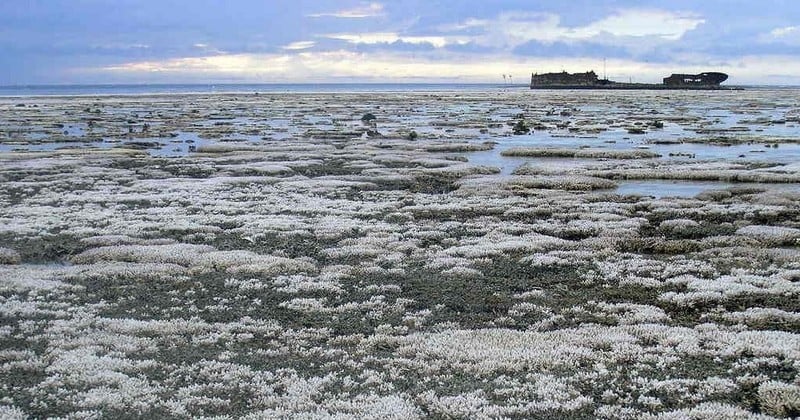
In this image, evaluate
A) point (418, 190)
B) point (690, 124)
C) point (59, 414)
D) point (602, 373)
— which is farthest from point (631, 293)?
point (690, 124)

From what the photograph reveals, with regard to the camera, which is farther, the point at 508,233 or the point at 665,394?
the point at 508,233

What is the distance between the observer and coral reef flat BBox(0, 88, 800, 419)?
1342 centimetres

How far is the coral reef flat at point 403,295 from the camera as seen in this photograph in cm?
1342

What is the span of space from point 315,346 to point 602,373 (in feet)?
19.4

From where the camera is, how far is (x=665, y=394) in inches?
522

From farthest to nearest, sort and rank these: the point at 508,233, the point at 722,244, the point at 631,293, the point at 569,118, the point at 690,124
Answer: the point at 569,118 < the point at 690,124 < the point at 508,233 < the point at 722,244 < the point at 631,293

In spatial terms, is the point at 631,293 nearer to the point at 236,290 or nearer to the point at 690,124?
the point at 236,290

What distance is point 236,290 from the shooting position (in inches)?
809

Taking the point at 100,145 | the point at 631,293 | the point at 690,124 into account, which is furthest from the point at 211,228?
the point at 690,124

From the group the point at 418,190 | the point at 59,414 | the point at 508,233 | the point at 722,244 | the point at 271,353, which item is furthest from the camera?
the point at 418,190

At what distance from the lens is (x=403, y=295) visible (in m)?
20.0

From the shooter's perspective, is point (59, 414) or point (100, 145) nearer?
point (59, 414)

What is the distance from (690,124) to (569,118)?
66.3 feet

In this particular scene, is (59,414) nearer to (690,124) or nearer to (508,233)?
(508,233)
